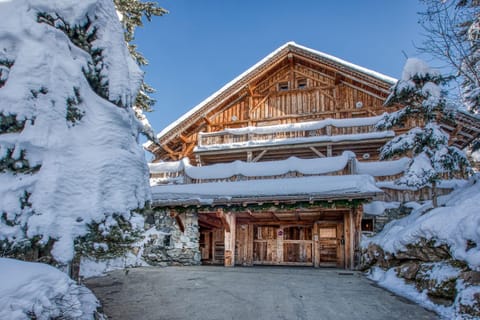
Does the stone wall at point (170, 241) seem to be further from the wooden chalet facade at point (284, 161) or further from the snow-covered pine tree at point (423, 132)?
the snow-covered pine tree at point (423, 132)

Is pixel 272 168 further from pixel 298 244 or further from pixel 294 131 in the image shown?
pixel 298 244

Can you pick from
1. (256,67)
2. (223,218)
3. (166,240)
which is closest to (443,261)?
(223,218)

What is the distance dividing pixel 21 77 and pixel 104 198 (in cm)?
183

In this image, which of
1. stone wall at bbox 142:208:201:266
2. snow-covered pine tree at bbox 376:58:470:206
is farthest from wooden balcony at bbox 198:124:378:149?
stone wall at bbox 142:208:201:266

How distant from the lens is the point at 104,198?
4.08 metres

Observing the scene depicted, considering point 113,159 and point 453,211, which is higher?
point 113,159

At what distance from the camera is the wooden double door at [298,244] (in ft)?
45.1

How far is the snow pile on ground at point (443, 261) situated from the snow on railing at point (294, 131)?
26.8ft

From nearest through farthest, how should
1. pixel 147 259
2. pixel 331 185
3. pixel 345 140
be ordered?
pixel 331 185 < pixel 147 259 < pixel 345 140

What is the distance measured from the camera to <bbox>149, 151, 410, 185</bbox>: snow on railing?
12750mm

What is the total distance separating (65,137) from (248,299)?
13.8 feet

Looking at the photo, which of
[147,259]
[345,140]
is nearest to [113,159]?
[147,259]

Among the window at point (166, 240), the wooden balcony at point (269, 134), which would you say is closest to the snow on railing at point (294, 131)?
the wooden balcony at point (269, 134)

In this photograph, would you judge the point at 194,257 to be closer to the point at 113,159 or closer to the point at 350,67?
the point at 113,159
